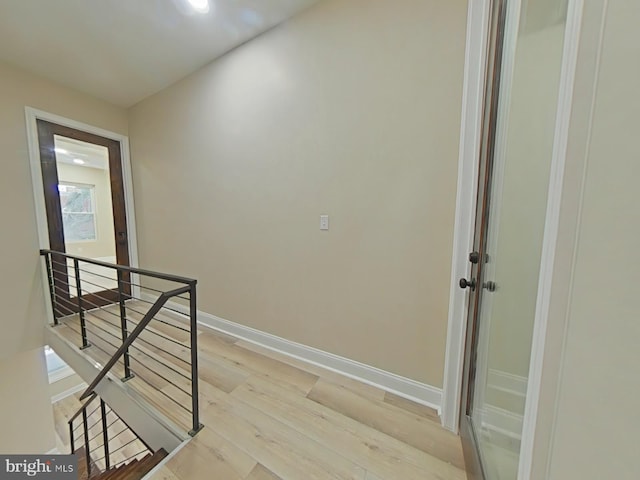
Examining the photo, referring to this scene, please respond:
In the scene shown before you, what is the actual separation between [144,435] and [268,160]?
220cm

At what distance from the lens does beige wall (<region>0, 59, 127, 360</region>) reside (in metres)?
2.37

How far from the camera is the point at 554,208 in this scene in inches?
17.5

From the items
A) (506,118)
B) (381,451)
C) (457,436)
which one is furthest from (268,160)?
(457,436)

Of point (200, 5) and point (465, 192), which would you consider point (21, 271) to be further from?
point (465, 192)

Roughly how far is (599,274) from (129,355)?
271 centimetres

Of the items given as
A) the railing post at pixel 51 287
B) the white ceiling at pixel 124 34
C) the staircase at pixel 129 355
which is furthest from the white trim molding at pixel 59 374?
the white ceiling at pixel 124 34

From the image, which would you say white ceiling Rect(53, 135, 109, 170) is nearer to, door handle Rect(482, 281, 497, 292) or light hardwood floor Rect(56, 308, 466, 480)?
light hardwood floor Rect(56, 308, 466, 480)

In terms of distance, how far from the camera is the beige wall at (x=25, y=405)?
264 centimetres

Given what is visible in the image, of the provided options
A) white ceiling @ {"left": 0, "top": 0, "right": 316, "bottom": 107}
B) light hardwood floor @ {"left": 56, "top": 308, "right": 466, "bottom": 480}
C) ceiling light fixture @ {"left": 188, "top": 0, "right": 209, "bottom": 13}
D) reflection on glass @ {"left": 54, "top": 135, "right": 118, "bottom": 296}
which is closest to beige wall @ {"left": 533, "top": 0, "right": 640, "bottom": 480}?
light hardwood floor @ {"left": 56, "top": 308, "right": 466, "bottom": 480}

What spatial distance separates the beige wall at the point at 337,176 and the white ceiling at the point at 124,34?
0.14m

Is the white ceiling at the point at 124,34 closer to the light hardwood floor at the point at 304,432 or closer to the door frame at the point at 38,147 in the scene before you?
the door frame at the point at 38,147

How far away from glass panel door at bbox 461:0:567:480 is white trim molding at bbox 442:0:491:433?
49mm

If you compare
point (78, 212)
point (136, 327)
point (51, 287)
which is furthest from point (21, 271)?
point (136, 327)

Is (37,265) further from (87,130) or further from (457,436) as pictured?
(457,436)
